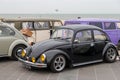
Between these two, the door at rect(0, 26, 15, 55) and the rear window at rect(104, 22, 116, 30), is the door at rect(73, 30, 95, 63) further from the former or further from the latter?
the rear window at rect(104, 22, 116, 30)

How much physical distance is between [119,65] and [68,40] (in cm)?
202

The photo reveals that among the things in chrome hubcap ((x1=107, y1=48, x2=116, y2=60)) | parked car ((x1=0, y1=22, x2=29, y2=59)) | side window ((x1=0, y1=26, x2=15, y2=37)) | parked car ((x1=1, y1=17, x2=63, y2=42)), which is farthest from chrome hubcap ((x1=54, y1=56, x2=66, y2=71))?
parked car ((x1=1, y1=17, x2=63, y2=42))

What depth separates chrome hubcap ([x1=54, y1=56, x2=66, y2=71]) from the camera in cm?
810

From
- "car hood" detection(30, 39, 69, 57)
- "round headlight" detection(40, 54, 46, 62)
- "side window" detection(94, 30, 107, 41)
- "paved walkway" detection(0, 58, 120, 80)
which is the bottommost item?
A: "paved walkway" detection(0, 58, 120, 80)

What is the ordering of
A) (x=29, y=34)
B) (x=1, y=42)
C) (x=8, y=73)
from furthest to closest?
(x=29, y=34), (x=1, y=42), (x=8, y=73)

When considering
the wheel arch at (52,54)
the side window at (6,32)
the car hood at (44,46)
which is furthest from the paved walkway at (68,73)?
the side window at (6,32)

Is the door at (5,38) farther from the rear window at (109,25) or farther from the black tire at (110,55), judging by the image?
the rear window at (109,25)

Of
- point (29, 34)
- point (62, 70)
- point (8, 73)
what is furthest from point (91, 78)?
point (29, 34)

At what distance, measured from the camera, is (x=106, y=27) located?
545 inches

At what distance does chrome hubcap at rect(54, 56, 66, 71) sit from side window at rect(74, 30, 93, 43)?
88 centimetres

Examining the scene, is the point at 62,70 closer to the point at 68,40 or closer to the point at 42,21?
the point at 68,40

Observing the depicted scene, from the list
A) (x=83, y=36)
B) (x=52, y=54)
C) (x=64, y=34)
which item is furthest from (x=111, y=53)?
(x=52, y=54)

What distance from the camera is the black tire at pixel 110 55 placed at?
31.0 feet

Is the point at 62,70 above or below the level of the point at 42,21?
below
